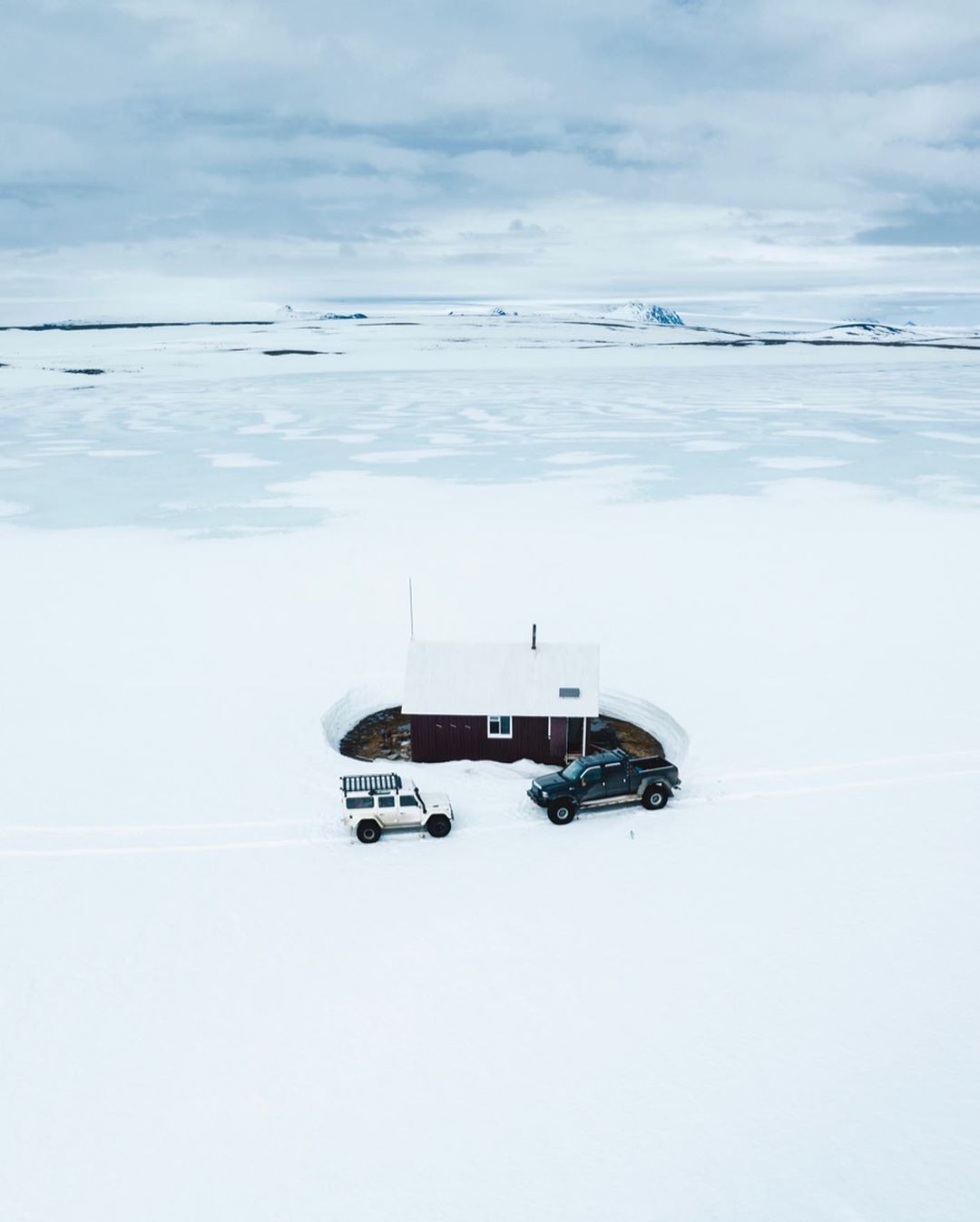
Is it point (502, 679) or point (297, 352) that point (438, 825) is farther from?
point (297, 352)

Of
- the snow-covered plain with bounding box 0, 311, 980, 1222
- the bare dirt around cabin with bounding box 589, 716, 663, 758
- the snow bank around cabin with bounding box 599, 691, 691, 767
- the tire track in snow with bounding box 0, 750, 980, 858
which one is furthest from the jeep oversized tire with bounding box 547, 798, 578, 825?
the snow bank around cabin with bounding box 599, 691, 691, 767

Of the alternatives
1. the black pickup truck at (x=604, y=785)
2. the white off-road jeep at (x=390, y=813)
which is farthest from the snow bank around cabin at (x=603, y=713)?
the white off-road jeep at (x=390, y=813)

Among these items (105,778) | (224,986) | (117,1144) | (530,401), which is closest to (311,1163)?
(117,1144)

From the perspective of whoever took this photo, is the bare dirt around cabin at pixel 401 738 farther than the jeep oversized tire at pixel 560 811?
Yes

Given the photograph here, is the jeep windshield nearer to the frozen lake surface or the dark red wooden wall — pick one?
the dark red wooden wall

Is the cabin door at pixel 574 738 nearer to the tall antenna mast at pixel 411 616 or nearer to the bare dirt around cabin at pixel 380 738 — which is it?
the bare dirt around cabin at pixel 380 738
